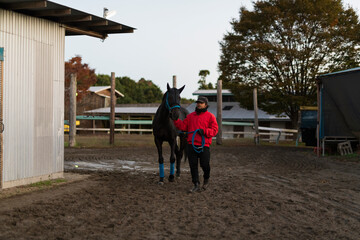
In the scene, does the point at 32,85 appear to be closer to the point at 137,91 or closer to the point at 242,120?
the point at 242,120

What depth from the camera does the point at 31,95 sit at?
27.1 feet

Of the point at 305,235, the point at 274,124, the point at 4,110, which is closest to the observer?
the point at 305,235

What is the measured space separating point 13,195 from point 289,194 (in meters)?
5.13

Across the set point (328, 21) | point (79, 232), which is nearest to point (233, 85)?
point (328, 21)

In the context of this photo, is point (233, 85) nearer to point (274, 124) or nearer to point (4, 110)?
point (274, 124)

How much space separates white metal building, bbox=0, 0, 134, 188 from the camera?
7.59m

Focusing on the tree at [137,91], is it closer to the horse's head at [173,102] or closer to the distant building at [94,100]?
the distant building at [94,100]

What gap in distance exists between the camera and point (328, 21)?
79.3 feet

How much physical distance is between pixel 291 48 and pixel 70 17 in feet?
62.7

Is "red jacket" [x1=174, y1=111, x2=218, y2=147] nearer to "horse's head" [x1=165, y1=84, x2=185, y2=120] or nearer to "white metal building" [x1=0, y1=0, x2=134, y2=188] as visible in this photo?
"horse's head" [x1=165, y1=84, x2=185, y2=120]

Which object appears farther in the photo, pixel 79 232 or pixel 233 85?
pixel 233 85

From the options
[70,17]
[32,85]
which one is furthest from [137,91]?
[32,85]

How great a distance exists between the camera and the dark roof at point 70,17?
24.8 feet

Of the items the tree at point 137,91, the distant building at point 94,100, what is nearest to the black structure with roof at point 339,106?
the distant building at point 94,100
